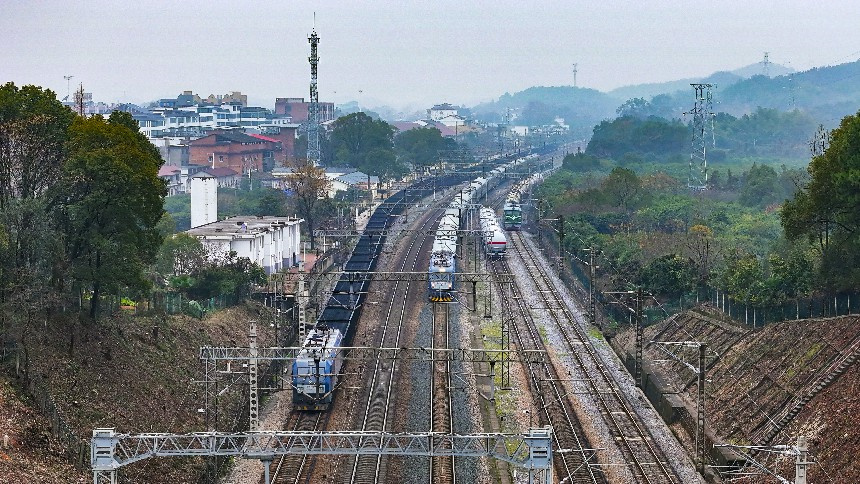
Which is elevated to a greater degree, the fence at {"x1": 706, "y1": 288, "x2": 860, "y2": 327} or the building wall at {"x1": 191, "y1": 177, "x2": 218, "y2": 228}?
the building wall at {"x1": 191, "y1": 177, "x2": 218, "y2": 228}

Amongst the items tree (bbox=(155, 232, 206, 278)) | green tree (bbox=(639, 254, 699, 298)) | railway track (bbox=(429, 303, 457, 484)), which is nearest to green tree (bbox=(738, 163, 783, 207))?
green tree (bbox=(639, 254, 699, 298))

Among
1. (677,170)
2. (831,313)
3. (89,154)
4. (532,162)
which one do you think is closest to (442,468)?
(89,154)

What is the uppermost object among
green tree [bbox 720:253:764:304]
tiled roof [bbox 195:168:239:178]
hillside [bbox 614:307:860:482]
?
tiled roof [bbox 195:168:239:178]

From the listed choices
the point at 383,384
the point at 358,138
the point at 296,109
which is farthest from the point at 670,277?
the point at 296,109

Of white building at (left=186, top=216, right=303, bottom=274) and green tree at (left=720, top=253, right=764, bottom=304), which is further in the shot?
white building at (left=186, top=216, right=303, bottom=274)

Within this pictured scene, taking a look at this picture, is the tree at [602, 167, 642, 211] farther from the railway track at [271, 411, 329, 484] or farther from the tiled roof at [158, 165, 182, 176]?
the railway track at [271, 411, 329, 484]

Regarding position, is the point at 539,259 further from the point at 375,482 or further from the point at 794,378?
the point at 375,482

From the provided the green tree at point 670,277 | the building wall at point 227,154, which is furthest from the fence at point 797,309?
the building wall at point 227,154
